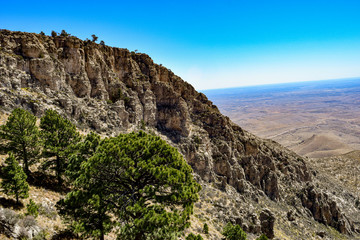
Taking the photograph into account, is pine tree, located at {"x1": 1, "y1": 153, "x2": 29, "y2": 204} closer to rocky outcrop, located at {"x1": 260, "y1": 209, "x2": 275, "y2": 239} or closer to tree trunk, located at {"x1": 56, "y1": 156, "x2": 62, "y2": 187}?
tree trunk, located at {"x1": 56, "y1": 156, "x2": 62, "y2": 187}

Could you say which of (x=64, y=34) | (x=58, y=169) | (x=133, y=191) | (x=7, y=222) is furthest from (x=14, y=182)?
(x=64, y=34)

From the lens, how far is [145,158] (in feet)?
43.3

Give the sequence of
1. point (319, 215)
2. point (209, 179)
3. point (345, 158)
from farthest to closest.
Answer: point (345, 158) → point (319, 215) → point (209, 179)

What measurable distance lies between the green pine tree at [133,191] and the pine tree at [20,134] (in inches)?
321

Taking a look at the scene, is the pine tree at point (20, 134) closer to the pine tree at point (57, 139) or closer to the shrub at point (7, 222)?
the pine tree at point (57, 139)

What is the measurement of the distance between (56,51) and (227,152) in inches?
→ 1720

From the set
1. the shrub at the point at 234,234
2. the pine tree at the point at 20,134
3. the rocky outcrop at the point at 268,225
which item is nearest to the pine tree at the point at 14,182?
the pine tree at the point at 20,134

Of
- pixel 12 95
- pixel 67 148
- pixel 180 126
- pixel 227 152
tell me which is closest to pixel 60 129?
pixel 67 148

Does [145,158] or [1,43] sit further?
[1,43]

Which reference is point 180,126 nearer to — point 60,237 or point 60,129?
point 60,129

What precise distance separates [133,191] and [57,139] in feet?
37.1

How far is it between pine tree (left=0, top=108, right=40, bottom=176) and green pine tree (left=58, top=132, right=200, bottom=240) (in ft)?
26.8

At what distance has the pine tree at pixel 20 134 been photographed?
1738 cm

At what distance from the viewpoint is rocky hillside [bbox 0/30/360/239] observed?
3456cm
